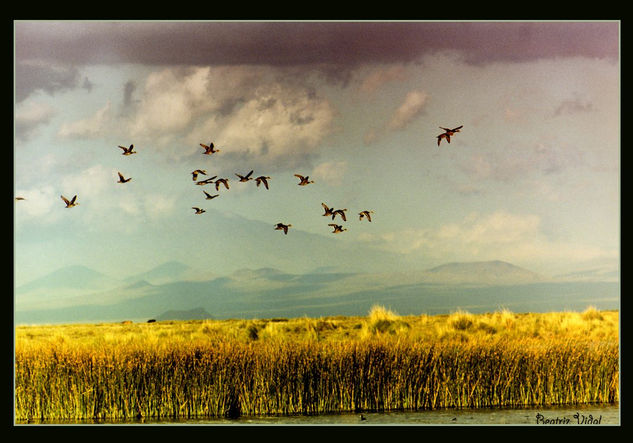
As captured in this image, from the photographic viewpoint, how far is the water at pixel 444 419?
637 inches

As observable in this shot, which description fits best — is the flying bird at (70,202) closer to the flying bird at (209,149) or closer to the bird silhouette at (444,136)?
the flying bird at (209,149)

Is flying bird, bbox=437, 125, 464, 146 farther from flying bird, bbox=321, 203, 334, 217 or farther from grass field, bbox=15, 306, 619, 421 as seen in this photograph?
grass field, bbox=15, 306, 619, 421

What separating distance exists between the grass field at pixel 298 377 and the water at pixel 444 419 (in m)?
0.38

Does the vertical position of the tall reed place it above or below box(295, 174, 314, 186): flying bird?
below

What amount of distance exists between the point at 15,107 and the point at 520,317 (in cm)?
1473

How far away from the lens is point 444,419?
16375mm

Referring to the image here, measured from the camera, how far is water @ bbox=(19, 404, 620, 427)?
53.1 feet

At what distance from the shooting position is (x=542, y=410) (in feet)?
55.9

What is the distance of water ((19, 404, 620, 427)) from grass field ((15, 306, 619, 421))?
1.26 feet
